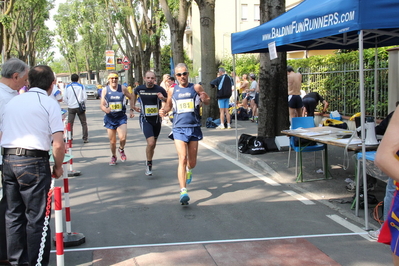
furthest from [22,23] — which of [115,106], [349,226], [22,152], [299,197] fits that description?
[349,226]

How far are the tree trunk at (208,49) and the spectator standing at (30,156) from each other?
1223 cm

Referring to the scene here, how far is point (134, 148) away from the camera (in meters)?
12.1

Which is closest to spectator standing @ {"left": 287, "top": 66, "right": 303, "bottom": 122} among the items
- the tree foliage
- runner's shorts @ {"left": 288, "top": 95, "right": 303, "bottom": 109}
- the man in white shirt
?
runner's shorts @ {"left": 288, "top": 95, "right": 303, "bottom": 109}

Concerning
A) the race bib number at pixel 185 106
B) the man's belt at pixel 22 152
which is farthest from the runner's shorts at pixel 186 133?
the man's belt at pixel 22 152

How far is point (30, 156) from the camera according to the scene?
12.8ft

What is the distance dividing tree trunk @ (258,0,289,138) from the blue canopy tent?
2.03ft

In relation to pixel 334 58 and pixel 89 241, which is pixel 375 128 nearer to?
pixel 89 241

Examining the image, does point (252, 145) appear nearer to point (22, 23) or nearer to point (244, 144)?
point (244, 144)

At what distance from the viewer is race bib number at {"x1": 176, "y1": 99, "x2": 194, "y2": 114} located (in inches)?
266

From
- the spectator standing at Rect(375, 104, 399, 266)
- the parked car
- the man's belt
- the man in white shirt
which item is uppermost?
the parked car

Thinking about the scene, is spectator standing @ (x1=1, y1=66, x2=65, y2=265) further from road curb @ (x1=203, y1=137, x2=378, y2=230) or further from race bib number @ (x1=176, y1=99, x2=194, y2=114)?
road curb @ (x1=203, y1=137, x2=378, y2=230)

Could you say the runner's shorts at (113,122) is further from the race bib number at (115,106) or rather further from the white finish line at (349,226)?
the white finish line at (349,226)

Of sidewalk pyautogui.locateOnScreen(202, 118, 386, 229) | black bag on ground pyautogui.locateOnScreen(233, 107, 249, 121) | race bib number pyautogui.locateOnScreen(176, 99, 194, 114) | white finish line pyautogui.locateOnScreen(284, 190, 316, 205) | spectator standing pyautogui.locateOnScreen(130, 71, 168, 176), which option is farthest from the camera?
black bag on ground pyautogui.locateOnScreen(233, 107, 249, 121)

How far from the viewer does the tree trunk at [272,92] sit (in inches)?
407
